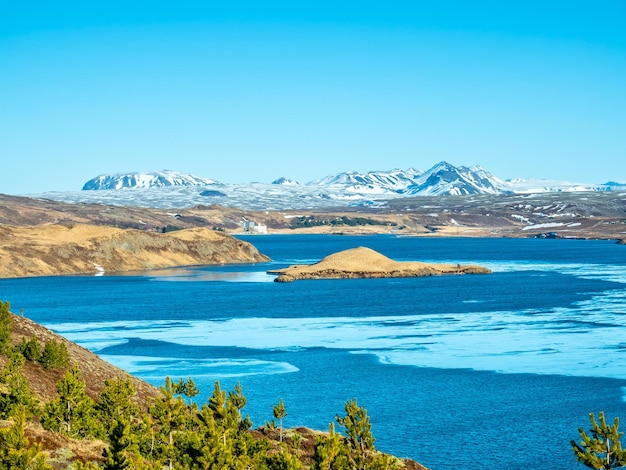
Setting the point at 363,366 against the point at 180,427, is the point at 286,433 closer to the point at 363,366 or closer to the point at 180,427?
the point at 180,427

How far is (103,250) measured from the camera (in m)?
168

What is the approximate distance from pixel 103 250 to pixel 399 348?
10387cm

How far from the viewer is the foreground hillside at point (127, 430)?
30125 millimetres

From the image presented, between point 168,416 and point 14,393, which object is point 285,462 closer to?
point 168,416

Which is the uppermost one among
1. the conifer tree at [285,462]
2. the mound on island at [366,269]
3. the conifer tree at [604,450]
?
the conifer tree at [604,450]

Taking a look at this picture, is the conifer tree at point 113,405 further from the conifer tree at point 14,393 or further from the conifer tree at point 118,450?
the conifer tree at point 118,450

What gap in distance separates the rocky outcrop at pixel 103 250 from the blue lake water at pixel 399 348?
1390 centimetres

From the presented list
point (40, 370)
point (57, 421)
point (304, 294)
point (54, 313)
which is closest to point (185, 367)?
point (40, 370)

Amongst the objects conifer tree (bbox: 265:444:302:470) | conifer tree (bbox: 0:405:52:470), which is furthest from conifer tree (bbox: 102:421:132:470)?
conifer tree (bbox: 265:444:302:470)

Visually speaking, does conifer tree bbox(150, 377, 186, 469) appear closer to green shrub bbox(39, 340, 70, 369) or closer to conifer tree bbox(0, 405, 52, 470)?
conifer tree bbox(0, 405, 52, 470)

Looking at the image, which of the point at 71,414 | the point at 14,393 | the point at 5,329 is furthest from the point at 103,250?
A: the point at 71,414

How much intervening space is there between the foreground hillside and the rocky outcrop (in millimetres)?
105229

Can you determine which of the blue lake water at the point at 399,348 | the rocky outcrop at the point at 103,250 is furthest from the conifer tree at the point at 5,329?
the rocky outcrop at the point at 103,250

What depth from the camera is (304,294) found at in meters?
122
